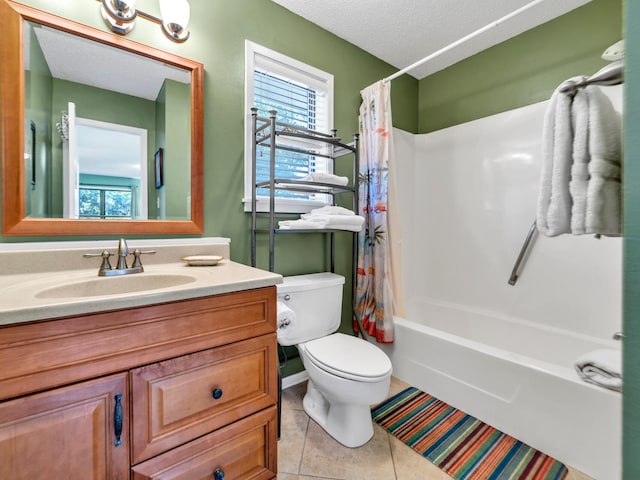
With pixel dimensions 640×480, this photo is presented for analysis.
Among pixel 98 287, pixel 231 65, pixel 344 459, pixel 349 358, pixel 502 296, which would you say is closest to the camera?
pixel 98 287

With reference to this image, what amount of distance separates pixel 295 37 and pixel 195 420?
2071 millimetres

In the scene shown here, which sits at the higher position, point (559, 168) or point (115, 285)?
point (559, 168)

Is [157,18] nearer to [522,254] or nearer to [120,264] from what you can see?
[120,264]

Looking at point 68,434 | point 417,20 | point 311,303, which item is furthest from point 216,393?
point 417,20

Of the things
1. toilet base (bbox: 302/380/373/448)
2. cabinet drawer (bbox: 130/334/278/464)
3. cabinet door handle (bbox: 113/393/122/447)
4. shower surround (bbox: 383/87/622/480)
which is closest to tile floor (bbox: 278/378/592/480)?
toilet base (bbox: 302/380/373/448)

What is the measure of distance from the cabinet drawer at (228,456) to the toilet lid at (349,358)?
413 millimetres

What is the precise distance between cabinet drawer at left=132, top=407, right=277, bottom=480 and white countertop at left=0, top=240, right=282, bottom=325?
17.2 inches

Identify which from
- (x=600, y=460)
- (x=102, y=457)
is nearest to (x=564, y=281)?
(x=600, y=460)

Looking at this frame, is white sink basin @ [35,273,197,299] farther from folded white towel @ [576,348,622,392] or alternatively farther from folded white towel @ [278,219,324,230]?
folded white towel @ [576,348,622,392]

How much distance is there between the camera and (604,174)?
66cm

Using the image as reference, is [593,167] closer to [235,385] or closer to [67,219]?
[235,385]

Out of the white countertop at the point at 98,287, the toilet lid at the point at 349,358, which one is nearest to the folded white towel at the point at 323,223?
the white countertop at the point at 98,287

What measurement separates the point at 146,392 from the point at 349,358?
36.3 inches

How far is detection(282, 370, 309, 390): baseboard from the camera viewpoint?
187cm
